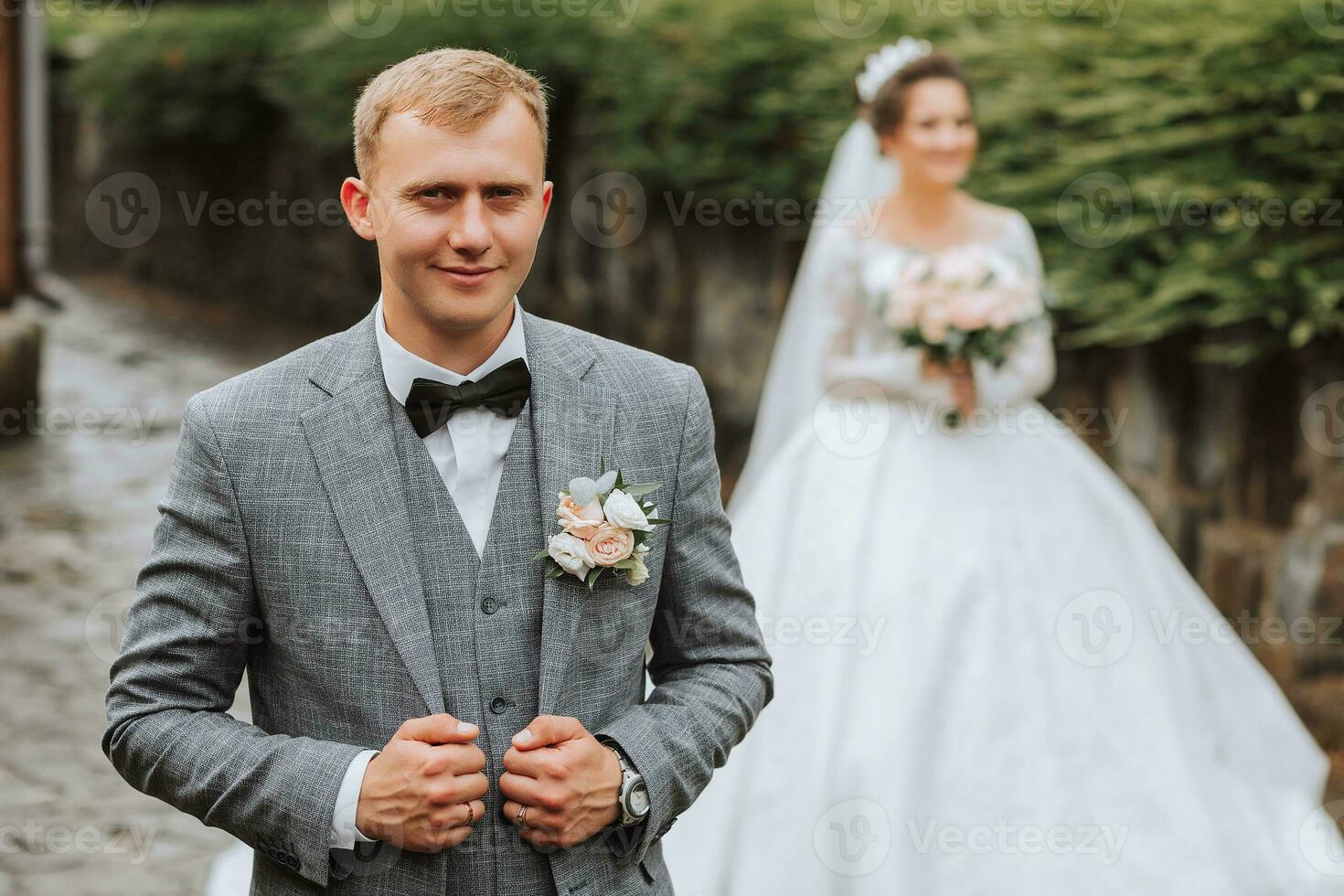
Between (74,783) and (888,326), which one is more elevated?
(888,326)

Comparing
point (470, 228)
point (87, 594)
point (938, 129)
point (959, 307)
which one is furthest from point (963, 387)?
point (87, 594)

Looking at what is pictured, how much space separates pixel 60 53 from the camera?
56.1 feet

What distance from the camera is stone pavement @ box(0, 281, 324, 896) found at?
451 centimetres

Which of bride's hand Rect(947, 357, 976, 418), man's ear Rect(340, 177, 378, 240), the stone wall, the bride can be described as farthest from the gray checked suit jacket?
the stone wall

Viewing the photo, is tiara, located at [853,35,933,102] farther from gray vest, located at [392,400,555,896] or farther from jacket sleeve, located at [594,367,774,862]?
gray vest, located at [392,400,555,896]

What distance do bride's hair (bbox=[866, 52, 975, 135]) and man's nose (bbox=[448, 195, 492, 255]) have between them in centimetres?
320

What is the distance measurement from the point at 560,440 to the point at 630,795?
1.66ft

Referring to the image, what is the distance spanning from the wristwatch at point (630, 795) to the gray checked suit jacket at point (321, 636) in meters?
0.01

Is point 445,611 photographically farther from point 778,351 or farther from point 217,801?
point 778,351

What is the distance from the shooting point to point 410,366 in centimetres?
212

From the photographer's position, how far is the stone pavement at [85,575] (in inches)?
177

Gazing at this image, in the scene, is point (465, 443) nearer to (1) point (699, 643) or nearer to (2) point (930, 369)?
(1) point (699, 643)

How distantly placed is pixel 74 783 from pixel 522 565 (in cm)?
343

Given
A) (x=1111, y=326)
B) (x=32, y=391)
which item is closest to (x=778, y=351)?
(x=1111, y=326)
